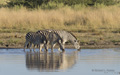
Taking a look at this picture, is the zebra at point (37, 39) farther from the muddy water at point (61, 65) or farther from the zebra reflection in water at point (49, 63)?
the zebra reflection in water at point (49, 63)

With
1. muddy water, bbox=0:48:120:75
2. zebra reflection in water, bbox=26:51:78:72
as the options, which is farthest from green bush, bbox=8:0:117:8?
zebra reflection in water, bbox=26:51:78:72

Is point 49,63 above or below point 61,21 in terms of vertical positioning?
above

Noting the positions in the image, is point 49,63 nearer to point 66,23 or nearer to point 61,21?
point 61,21

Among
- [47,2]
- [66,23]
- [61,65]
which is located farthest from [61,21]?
[61,65]

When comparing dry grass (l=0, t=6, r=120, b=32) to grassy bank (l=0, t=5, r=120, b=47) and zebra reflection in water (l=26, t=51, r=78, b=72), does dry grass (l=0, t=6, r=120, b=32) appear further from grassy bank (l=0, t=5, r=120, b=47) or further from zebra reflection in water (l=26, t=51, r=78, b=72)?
zebra reflection in water (l=26, t=51, r=78, b=72)

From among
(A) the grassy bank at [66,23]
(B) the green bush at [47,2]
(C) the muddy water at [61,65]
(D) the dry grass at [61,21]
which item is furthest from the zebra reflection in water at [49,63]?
(B) the green bush at [47,2]

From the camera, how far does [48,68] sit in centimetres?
986

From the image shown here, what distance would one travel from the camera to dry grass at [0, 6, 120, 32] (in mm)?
21983

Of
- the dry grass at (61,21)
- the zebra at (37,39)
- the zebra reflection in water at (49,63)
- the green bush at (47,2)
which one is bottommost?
the green bush at (47,2)

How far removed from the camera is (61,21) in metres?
23.0

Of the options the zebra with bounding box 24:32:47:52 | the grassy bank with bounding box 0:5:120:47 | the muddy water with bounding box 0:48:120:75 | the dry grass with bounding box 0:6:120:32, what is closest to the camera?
the muddy water with bounding box 0:48:120:75

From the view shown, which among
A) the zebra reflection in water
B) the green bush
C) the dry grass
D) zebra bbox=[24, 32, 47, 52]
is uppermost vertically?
the zebra reflection in water

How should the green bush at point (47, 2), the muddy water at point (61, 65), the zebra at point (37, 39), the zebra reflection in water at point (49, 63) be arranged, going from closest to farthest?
1. the muddy water at point (61, 65)
2. the zebra reflection in water at point (49, 63)
3. the zebra at point (37, 39)
4. the green bush at point (47, 2)

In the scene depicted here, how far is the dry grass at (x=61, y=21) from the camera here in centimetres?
2198
